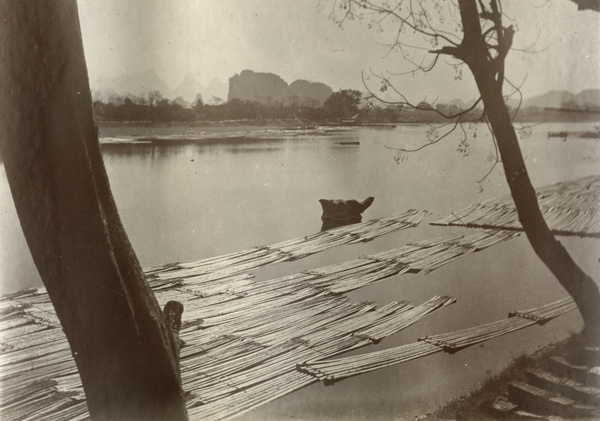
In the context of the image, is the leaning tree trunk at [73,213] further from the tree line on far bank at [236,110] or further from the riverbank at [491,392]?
the riverbank at [491,392]

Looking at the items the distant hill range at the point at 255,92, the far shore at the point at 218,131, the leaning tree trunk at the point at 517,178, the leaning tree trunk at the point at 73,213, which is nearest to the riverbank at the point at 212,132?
the far shore at the point at 218,131

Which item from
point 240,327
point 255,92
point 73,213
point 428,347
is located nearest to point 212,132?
point 255,92

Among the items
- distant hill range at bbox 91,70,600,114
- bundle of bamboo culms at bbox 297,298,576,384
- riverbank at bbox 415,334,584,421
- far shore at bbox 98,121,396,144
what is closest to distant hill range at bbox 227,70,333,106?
distant hill range at bbox 91,70,600,114

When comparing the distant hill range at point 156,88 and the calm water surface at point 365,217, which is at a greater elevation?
the distant hill range at point 156,88

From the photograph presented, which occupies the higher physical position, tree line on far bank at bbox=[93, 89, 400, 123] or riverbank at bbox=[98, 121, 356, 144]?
tree line on far bank at bbox=[93, 89, 400, 123]

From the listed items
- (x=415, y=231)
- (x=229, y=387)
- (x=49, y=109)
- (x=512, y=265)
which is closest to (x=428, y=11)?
(x=415, y=231)

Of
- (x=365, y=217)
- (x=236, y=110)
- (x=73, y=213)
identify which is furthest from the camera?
(x=365, y=217)

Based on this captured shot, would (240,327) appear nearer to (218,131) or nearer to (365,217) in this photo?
(365,217)

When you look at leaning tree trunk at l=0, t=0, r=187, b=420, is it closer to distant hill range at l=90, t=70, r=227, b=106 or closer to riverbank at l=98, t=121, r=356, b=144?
distant hill range at l=90, t=70, r=227, b=106
